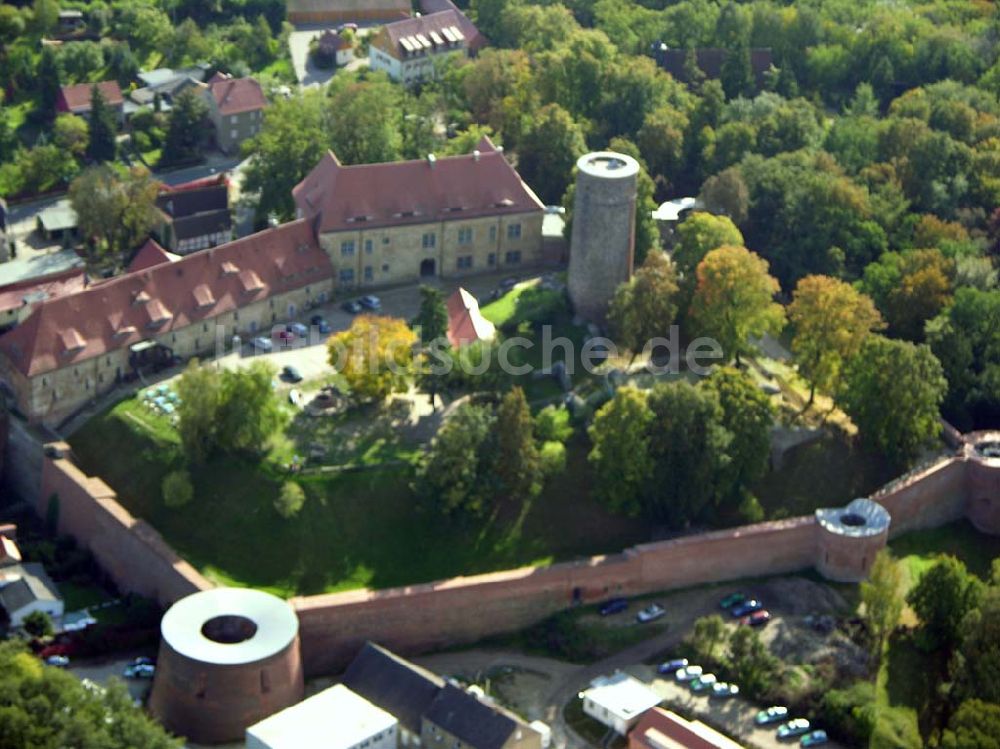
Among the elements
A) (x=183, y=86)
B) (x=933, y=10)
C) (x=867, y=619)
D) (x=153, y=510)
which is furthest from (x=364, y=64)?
(x=867, y=619)

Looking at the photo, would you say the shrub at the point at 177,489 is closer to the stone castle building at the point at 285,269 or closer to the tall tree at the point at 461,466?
the stone castle building at the point at 285,269

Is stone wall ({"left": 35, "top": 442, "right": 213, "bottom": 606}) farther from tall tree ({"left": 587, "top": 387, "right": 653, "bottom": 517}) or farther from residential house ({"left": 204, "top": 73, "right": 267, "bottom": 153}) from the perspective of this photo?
residential house ({"left": 204, "top": 73, "right": 267, "bottom": 153})

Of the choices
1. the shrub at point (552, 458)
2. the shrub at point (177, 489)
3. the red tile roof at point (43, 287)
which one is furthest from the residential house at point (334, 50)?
the shrub at point (177, 489)

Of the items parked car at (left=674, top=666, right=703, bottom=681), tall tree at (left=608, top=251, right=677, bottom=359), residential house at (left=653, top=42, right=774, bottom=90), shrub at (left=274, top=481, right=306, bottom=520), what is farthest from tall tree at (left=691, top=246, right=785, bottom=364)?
residential house at (left=653, top=42, right=774, bottom=90)

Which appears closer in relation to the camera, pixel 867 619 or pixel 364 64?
pixel 867 619

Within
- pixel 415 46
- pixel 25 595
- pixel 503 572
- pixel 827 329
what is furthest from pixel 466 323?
pixel 415 46

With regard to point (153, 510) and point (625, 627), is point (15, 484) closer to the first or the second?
point (153, 510)

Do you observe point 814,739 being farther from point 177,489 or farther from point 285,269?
point 285,269
